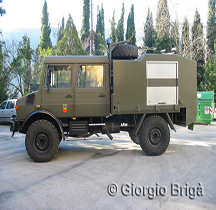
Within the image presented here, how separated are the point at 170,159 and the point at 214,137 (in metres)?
4.41

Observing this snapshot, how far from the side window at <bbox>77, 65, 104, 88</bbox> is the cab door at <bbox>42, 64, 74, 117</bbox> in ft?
0.91

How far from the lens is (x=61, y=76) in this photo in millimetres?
6914

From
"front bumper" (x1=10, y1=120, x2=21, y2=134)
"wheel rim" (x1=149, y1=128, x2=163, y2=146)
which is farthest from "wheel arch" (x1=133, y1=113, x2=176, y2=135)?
"front bumper" (x1=10, y1=120, x2=21, y2=134)

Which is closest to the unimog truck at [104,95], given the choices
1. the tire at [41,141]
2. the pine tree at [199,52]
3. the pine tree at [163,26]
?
the tire at [41,141]

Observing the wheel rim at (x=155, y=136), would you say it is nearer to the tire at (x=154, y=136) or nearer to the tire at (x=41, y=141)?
the tire at (x=154, y=136)

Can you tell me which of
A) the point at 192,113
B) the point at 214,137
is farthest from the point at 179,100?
the point at 214,137

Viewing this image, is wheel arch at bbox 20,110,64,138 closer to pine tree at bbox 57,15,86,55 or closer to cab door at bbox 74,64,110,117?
cab door at bbox 74,64,110,117

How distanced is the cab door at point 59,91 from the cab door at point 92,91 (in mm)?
195

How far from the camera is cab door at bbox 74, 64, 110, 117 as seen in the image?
6.91 metres

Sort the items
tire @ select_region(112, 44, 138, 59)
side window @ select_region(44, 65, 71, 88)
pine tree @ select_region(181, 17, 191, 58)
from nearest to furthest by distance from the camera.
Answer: side window @ select_region(44, 65, 71, 88) → tire @ select_region(112, 44, 138, 59) → pine tree @ select_region(181, 17, 191, 58)

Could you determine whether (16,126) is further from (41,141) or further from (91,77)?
(91,77)

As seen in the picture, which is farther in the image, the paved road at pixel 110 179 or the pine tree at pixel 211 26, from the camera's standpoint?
the pine tree at pixel 211 26

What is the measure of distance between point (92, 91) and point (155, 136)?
2.23m

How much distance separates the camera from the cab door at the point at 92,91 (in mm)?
6906
